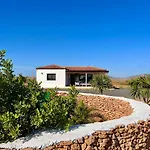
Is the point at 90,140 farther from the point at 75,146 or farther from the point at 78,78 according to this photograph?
the point at 78,78

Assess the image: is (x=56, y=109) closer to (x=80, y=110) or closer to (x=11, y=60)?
(x=11, y=60)

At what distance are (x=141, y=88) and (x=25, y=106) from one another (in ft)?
42.8

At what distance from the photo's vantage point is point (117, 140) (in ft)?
22.5

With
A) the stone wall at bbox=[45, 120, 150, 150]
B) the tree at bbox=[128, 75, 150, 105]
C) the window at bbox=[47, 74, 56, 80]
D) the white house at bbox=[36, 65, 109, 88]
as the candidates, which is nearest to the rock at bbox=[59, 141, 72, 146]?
the stone wall at bbox=[45, 120, 150, 150]

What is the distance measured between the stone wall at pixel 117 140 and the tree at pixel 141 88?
9757 mm

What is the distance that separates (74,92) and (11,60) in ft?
6.29

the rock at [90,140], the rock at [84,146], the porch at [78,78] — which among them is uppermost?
Result: the porch at [78,78]

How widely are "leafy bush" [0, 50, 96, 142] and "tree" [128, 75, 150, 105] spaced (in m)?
11.0

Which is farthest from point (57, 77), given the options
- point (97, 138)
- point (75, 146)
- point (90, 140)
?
point (75, 146)

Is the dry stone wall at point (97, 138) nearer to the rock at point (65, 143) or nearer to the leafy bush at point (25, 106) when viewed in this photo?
the rock at point (65, 143)

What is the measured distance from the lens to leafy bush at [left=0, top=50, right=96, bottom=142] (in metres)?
5.98

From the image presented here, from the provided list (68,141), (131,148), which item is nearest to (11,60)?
(68,141)

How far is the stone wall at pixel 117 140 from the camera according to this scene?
6.02m

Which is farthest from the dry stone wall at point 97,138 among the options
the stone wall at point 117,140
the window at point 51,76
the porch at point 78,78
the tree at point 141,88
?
the porch at point 78,78
